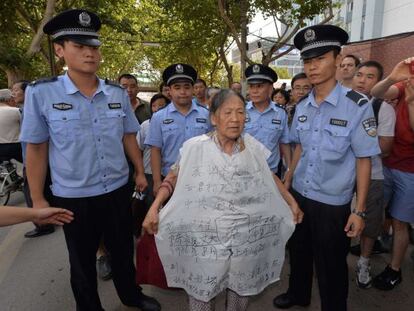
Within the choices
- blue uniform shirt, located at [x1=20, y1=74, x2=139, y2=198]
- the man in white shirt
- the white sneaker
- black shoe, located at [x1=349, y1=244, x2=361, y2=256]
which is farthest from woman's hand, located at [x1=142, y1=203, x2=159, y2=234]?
black shoe, located at [x1=349, y1=244, x2=361, y2=256]

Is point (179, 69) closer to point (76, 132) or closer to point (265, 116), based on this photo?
point (265, 116)

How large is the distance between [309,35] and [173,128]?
4.63 ft

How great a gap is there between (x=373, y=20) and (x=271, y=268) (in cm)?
2388

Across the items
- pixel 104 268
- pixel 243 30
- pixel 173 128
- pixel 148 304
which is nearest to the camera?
pixel 148 304

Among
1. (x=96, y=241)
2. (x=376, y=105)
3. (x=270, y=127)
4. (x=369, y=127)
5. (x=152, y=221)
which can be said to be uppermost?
(x=376, y=105)

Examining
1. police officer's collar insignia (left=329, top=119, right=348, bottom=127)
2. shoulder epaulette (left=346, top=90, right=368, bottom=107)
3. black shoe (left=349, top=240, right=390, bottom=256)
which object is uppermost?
shoulder epaulette (left=346, top=90, right=368, bottom=107)

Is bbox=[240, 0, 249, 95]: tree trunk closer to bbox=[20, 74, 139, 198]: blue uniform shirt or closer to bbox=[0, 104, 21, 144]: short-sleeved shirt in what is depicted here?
bbox=[0, 104, 21, 144]: short-sleeved shirt

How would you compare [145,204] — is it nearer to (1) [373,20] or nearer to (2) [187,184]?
(2) [187,184]

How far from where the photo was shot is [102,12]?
11930mm

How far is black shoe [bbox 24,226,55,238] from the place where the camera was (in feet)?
13.4

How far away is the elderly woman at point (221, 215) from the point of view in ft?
5.94

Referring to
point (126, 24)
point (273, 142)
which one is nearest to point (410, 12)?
point (126, 24)

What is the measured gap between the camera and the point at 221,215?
1.80 metres

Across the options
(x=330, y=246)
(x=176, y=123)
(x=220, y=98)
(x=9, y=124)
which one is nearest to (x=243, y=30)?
(x=9, y=124)
